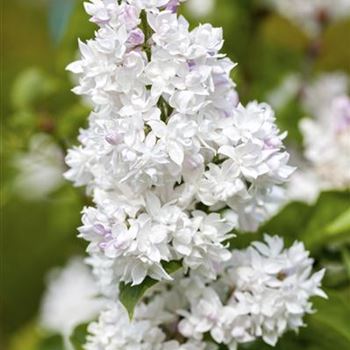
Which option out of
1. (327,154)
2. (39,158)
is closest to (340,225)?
(327,154)

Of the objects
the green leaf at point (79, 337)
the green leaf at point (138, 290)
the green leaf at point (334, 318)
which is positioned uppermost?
the green leaf at point (79, 337)

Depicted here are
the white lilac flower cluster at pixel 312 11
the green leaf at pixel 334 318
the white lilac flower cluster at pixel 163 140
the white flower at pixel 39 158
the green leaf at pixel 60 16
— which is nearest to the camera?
the white lilac flower cluster at pixel 163 140

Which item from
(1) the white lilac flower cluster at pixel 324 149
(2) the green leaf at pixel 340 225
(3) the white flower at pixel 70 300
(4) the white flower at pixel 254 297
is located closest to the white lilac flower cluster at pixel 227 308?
(4) the white flower at pixel 254 297

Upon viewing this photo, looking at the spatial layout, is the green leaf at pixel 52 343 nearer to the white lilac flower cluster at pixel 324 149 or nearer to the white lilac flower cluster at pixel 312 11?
the white lilac flower cluster at pixel 324 149

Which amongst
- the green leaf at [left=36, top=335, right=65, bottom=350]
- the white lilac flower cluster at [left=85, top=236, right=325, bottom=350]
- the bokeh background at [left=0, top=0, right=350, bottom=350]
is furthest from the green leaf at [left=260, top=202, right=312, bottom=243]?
the green leaf at [left=36, top=335, right=65, bottom=350]

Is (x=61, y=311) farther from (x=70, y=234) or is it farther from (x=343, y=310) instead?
(x=343, y=310)

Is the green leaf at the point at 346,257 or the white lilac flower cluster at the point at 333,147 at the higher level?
the white lilac flower cluster at the point at 333,147
